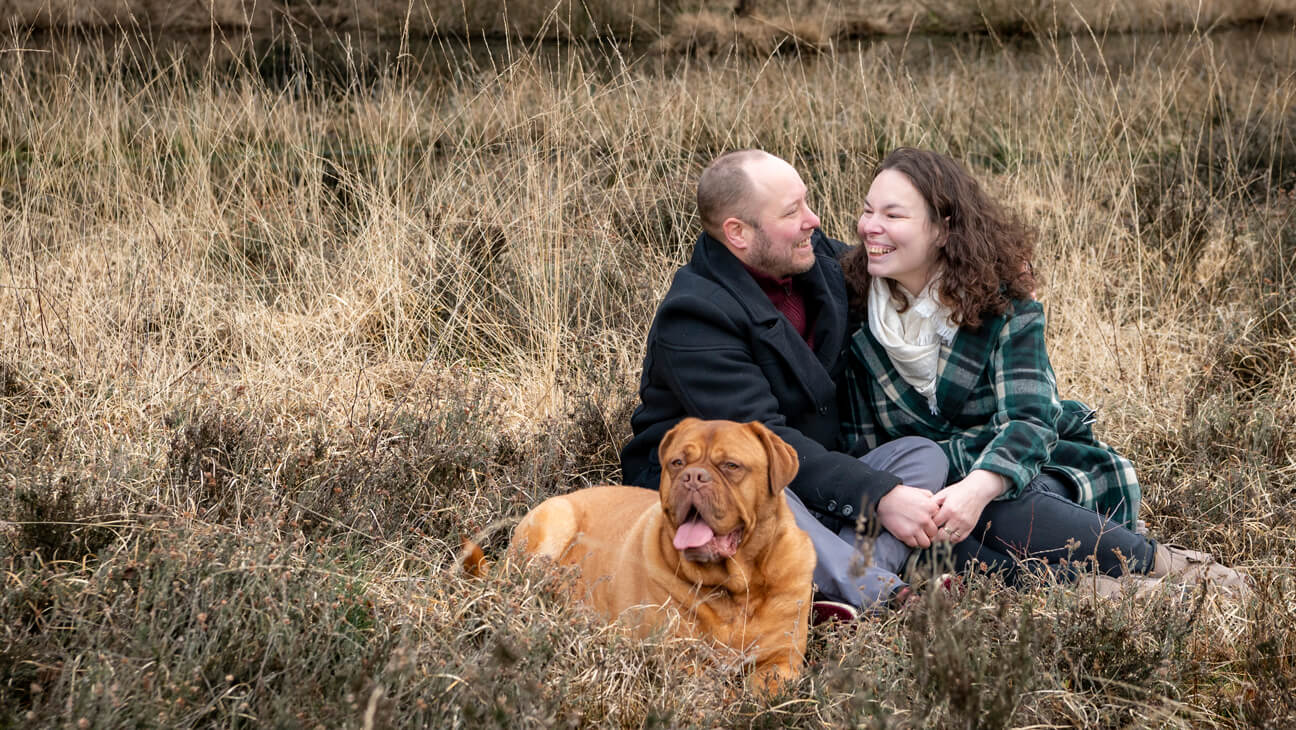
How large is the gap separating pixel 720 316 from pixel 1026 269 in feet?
3.61

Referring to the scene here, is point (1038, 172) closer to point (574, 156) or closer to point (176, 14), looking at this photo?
point (574, 156)

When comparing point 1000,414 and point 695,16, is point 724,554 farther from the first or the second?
point 695,16

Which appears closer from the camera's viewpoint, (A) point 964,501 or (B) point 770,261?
(A) point 964,501

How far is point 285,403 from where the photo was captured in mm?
4742

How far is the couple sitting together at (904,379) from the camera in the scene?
3641mm

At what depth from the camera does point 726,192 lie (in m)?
3.91

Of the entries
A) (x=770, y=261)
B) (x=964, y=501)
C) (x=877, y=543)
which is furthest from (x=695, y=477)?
(x=770, y=261)

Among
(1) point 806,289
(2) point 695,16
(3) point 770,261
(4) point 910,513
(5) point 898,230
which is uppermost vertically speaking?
(2) point 695,16

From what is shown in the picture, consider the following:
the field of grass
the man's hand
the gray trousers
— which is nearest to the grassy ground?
the field of grass

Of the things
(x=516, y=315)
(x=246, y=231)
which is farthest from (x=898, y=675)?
(x=246, y=231)

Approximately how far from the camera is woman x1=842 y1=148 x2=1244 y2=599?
12.3 feet

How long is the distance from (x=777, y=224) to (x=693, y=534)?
1298 millimetres

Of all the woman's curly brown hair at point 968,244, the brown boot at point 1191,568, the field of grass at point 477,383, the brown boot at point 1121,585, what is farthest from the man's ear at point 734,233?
the brown boot at point 1191,568

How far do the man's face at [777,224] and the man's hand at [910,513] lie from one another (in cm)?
86
